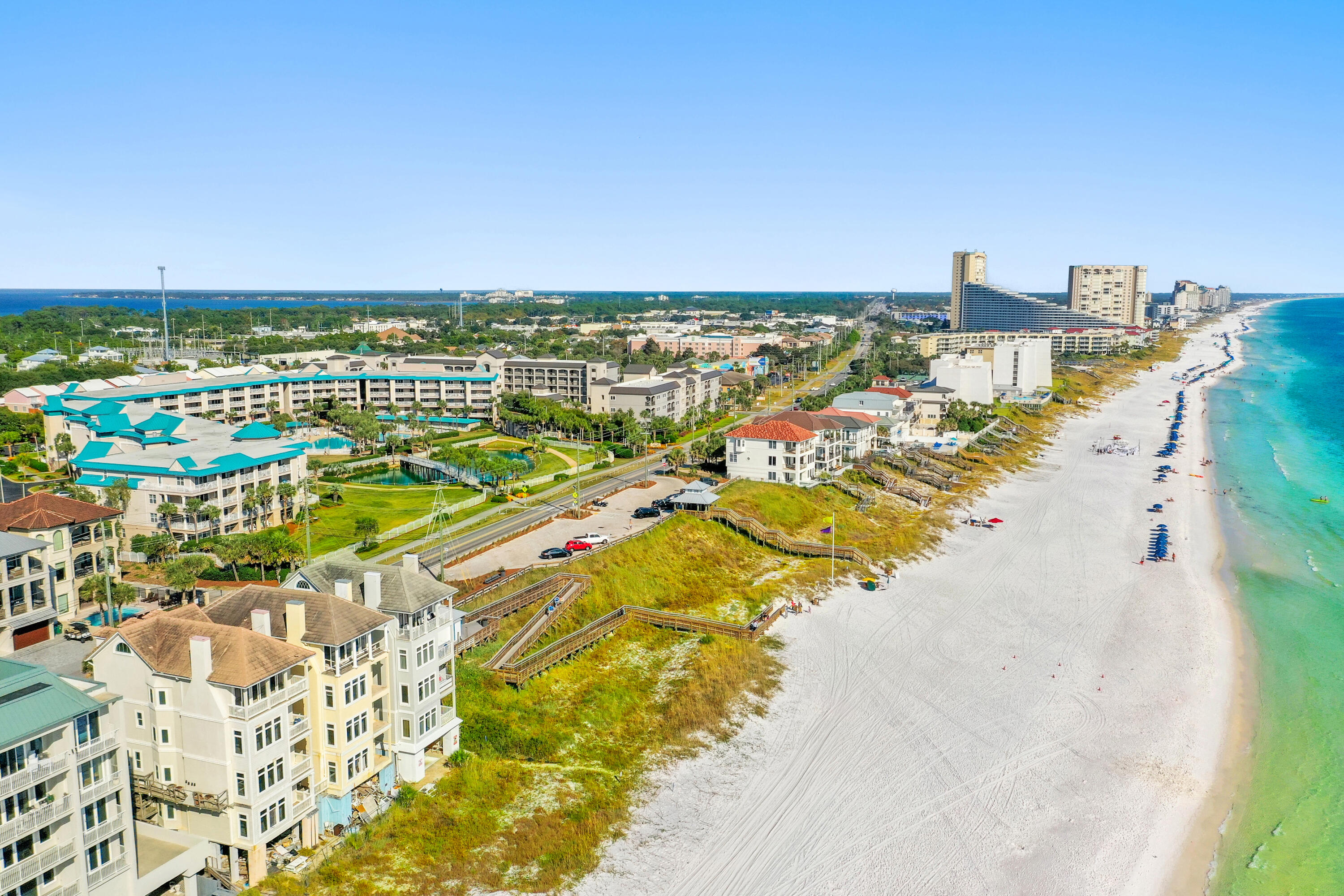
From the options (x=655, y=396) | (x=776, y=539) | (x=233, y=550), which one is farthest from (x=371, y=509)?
(x=655, y=396)

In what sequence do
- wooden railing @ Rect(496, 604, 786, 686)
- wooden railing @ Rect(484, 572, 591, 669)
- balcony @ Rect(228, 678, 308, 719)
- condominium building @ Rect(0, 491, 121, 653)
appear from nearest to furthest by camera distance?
balcony @ Rect(228, 678, 308, 719) → wooden railing @ Rect(484, 572, 591, 669) → wooden railing @ Rect(496, 604, 786, 686) → condominium building @ Rect(0, 491, 121, 653)

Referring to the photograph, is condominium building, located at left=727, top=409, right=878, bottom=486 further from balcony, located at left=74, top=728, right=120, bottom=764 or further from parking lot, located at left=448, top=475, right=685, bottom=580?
→ balcony, located at left=74, top=728, right=120, bottom=764

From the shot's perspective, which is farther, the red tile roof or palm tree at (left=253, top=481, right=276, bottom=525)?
the red tile roof

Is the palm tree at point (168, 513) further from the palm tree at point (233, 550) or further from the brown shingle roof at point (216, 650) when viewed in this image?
the brown shingle roof at point (216, 650)

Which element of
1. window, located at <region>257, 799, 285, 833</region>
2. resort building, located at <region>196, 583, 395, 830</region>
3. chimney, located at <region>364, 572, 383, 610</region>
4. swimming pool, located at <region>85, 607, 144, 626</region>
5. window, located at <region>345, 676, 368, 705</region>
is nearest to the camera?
window, located at <region>257, 799, 285, 833</region>

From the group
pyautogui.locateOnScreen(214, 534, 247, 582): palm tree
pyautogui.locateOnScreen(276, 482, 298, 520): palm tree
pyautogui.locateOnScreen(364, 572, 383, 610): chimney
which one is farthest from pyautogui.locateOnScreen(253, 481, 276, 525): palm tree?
pyautogui.locateOnScreen(364, 572, 383, 610): chimney

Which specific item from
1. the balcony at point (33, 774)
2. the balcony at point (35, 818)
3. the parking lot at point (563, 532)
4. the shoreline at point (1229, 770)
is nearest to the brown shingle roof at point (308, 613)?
the balcony at point (33, 774)

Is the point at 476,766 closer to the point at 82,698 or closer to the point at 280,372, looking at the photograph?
the point at 82,698
